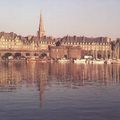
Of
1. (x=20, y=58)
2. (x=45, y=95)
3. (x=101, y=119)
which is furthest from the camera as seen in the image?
(x=20, y=58)

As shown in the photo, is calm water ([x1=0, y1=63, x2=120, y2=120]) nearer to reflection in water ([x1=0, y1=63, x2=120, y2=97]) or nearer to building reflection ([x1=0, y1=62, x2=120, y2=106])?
building reflection ([x1=0, y1=62, x2=120, y2=106])

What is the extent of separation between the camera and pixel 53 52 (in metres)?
185

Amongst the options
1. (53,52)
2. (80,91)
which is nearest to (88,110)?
(80,91)

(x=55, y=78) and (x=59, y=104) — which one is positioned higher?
(x=55, y=78)

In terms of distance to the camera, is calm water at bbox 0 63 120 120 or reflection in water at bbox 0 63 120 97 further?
reflection in water at bbox 0 63 120 97

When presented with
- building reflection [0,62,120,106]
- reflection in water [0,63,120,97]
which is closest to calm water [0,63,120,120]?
building reflection [0,62,120,106]

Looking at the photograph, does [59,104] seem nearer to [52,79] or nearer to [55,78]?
[52,79]

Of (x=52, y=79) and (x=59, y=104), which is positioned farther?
(x=52, y=79)

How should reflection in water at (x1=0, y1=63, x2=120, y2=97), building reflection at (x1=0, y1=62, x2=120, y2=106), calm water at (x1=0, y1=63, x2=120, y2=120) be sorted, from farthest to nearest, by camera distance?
1. reflection in water at (x1=0, y1=63, x2=120, y2=97)
2. building reflection at (x1=0, y1=62, x2=120, y2=106)
3. calm water at (x1=0, y1=63, x2=120, y2=120)

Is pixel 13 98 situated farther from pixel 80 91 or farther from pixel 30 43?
pixel 30 43

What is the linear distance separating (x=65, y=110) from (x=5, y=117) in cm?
405

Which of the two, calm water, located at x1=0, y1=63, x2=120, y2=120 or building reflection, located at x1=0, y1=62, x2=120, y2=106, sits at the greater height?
building reflection, located at x1=0, y1=62, x2=120, y2=106

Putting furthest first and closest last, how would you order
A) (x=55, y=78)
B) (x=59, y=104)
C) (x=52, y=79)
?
(x=55, y=78) < (x=52, y=79) < (x=59, y=104)

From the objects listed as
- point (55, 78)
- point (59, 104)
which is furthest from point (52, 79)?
point (59, 104)
